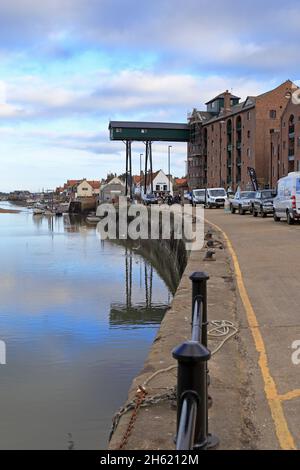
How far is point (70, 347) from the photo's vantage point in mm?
13047

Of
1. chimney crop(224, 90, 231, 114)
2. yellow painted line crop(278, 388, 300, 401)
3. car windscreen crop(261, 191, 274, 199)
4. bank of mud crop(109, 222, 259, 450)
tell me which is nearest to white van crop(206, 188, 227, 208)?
car windscreen crop(261, 191, 274, 199)

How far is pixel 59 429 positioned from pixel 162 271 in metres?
22.7

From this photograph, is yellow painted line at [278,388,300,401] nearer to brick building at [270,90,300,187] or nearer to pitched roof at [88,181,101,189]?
brick building at [270,90,300,187]

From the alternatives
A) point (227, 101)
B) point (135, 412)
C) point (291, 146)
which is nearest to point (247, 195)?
point (291, 146)

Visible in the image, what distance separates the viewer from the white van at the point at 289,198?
25.0m

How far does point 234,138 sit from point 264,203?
57.9 m

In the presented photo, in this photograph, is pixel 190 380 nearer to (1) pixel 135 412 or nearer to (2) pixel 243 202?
(1) pixel 135 412

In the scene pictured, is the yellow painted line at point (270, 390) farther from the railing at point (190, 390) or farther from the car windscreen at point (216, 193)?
the car windscreen at point (216, 193)

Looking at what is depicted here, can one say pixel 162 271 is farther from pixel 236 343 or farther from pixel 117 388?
pixel 236 343

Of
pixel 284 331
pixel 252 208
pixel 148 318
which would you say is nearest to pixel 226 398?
pixel 284 331

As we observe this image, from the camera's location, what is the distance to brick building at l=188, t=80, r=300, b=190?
266 ft

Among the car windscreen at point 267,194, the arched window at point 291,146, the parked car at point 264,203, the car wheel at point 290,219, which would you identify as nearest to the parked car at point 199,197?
the arched window at point 291,146

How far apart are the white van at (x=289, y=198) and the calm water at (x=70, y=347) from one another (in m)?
6.99

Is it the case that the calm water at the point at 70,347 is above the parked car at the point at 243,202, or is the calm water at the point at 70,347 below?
below
